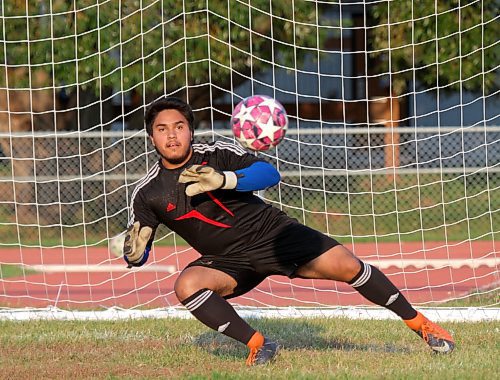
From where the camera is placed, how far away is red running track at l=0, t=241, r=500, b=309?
10.4 metres

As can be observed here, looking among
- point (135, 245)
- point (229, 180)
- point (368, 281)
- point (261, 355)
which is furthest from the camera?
point (368, 281)

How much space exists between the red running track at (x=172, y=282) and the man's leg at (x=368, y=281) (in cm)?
320

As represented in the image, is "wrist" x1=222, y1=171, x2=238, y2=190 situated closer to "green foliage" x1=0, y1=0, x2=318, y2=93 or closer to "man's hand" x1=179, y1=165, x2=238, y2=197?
"man's hand" x1=179, y1=165, x2=238, y2=197

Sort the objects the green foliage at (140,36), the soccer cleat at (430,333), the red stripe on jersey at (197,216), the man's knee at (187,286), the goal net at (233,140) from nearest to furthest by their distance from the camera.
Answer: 1. the man's knee at (187,286)
2. the red stripe on jersey at (197,216)
3. the soccer cleat at (430,333)
4. the goal net at (233,140)
5. the green foliage at (140,36)

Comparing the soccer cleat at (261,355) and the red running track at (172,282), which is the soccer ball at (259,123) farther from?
the red running track at (172,282)

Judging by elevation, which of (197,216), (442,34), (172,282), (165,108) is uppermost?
(442,34)

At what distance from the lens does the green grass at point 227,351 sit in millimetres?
6312

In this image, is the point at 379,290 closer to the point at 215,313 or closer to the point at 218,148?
the point at 215,313

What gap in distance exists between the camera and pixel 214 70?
12.5m

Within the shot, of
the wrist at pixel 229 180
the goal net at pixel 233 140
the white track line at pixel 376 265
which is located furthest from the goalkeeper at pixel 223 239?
the white track line at pixel 376 265

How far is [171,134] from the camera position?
6.40 m

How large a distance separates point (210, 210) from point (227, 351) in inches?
44.7

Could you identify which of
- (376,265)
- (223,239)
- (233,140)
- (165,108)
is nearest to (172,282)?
(233,140)

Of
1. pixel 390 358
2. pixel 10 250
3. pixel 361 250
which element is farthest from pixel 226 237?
pixel 10 250
